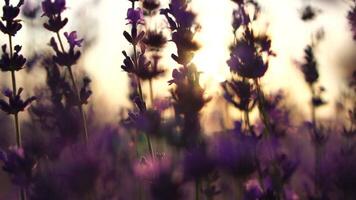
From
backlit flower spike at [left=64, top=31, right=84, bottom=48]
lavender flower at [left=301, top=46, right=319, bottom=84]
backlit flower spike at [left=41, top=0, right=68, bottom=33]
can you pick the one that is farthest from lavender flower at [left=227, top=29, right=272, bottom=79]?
lavender flower at [left=301, top=46, right=319, bottom=84]

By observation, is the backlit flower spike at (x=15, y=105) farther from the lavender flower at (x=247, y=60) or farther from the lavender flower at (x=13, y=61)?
A: the lavender flower at (x=247, y=60)

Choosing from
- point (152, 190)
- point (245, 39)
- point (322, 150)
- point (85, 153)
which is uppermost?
point (245, 39)

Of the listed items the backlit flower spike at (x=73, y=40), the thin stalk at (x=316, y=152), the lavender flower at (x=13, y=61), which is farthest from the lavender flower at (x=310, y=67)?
the lavender flower at (x=13, y=61)

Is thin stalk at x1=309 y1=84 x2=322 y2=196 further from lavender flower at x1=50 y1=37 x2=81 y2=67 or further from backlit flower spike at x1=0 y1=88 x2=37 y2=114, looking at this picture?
backlit flower spike at x1=0 y1=88 x2=37 y2=114

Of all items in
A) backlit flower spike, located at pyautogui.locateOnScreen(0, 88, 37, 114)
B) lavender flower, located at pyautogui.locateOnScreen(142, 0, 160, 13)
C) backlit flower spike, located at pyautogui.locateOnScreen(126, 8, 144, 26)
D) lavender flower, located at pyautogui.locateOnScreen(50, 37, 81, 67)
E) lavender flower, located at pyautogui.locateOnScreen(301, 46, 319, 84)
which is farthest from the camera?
lavender flower, located at pyautogui.locateOnScreen(301, 46, 319, 84)

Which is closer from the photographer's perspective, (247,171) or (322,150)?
(247,171)

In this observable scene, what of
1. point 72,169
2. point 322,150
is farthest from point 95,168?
point 322,150

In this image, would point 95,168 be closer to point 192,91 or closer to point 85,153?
point 85,153

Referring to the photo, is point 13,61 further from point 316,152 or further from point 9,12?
point 316,152

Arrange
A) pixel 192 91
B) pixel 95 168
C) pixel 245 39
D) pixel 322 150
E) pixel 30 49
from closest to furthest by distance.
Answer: pixel 95 168, pixel 192 91, pixel 245 39, pixel 322 150, pixel 30 49

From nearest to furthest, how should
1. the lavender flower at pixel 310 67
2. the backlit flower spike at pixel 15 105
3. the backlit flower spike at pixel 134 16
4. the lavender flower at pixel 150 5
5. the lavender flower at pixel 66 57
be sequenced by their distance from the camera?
1. the backlit flower spike at pixel 134 16
2. the backlit flower spike at pixel 15 105
3. the lavender flower at pixel 66 57
4. the lavender flower at pixel 150 5
5. the lavender flower at pixel 310 67

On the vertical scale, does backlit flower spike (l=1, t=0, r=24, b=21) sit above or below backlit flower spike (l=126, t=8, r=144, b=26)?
above
